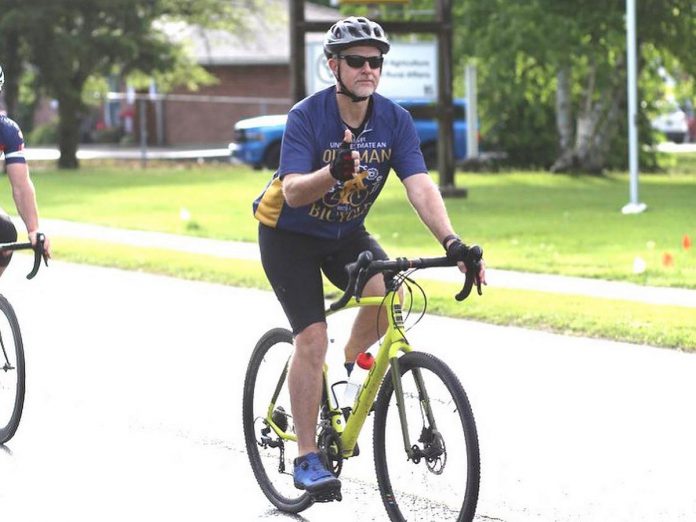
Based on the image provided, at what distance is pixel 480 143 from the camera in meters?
36.8

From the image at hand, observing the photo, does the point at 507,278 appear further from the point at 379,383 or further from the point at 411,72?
the point at 411,72

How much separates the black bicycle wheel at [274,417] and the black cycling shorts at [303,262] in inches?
12.5

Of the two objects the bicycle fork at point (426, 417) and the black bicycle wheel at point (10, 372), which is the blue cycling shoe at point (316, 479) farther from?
the black bicycle wheel at point (10, 372)

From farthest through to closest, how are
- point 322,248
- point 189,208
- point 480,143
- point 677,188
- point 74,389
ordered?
1. point 480,143
2. point 677,188
3. point 189,208
4. point 74,389
5. point 322,248

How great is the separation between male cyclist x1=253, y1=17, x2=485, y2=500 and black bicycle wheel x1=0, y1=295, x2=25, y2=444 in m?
1.94

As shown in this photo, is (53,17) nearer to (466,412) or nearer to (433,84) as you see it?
(433,84)

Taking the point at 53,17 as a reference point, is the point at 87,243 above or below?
below

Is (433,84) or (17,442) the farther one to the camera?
(433,84)

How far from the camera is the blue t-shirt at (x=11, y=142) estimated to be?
24.1 feet

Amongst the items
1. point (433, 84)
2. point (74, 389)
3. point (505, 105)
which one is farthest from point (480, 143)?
point (74, 389)

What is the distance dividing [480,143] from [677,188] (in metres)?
10.3

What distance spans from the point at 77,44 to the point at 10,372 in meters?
29.6

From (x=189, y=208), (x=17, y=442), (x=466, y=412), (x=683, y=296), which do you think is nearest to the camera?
(x=466, y=412)

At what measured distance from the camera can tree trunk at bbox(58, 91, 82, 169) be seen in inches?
1527
